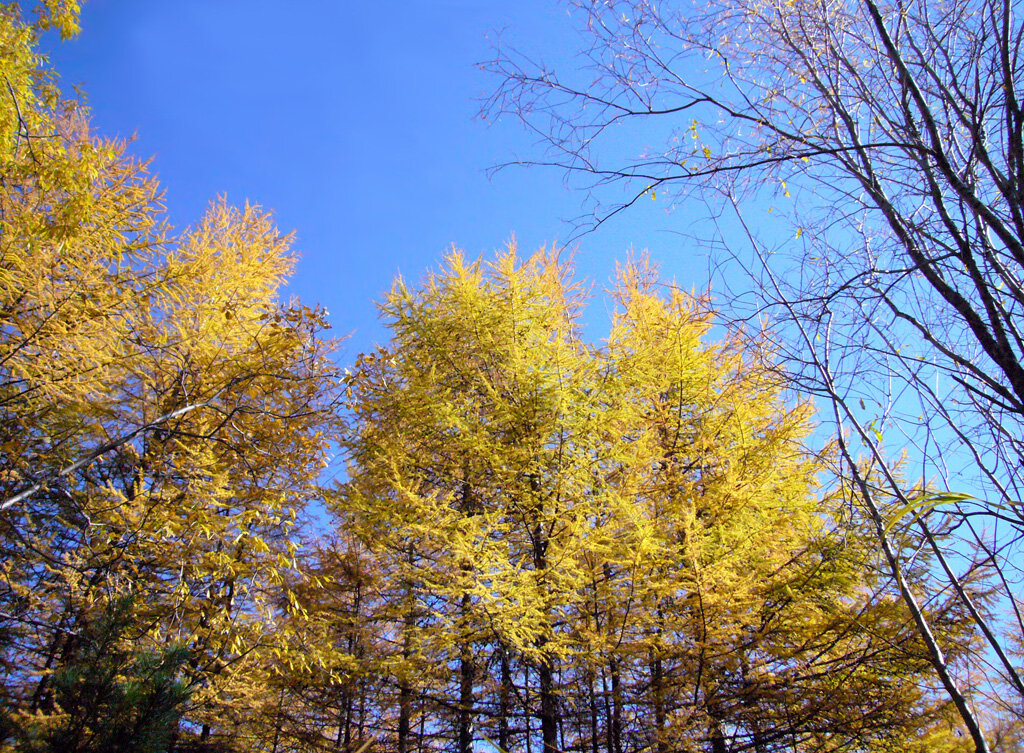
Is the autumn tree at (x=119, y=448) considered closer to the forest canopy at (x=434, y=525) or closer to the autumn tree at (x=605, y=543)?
the forest canopy at (x=434, y=525)

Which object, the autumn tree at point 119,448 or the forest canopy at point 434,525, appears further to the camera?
the forest canopy at point 434,525

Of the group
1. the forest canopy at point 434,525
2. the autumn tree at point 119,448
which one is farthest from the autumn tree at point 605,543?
the autumn tree at point 119,448

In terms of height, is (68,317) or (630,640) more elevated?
(68,317)

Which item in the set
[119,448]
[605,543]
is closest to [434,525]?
[605,543]

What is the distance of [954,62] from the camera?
1683 millimetres

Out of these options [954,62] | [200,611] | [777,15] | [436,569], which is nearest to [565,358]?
[436,569]

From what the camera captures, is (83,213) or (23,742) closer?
(23,742)

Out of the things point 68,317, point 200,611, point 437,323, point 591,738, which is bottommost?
point 591,738

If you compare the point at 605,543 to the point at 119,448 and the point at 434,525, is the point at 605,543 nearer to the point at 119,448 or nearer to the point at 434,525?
the point at 434,525

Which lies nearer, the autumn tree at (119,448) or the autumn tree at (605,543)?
the autumn tree at (119,448)

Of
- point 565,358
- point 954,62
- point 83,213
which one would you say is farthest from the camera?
point 565,358

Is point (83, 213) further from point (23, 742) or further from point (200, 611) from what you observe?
point (200, 611)

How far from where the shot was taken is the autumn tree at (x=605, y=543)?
4.21m

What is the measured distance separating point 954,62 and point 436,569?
15.8ft
